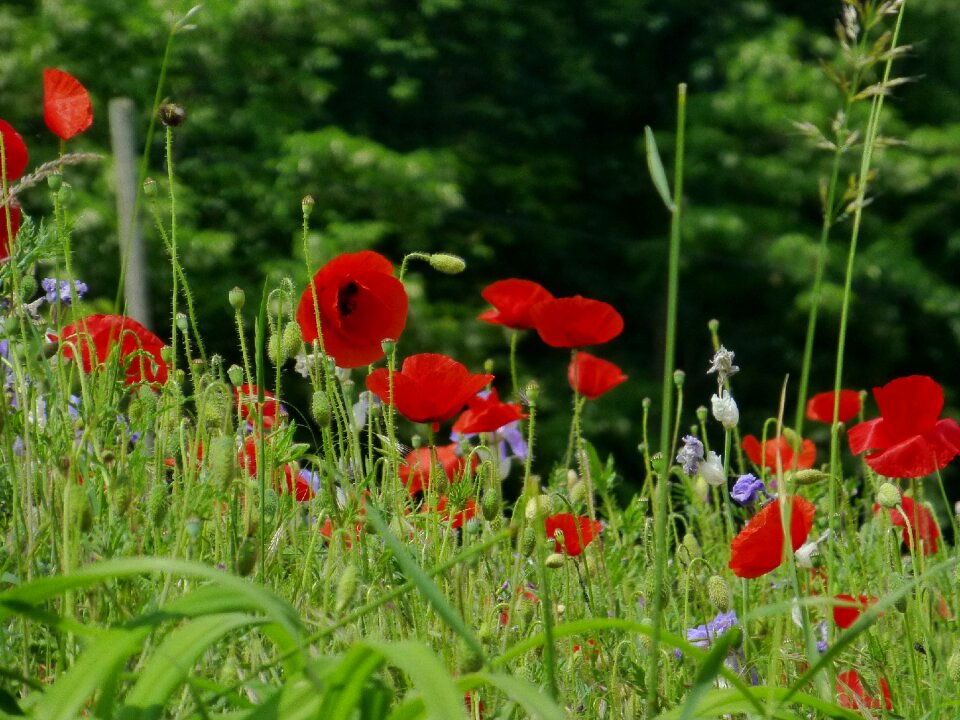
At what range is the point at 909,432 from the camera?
3.88ft

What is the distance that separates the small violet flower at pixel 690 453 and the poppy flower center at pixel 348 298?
0.38 meters

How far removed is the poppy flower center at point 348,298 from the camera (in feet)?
3.87

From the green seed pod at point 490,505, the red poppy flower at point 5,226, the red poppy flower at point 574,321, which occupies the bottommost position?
the green seed pod at point 490,505

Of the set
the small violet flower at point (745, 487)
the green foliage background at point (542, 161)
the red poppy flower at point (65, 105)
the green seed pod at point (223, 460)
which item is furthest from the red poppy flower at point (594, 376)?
the green foliage background at point (542, 161)

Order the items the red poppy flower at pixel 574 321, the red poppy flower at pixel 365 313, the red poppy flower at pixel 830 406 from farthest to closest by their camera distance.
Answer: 1. the red poppy flower at pixel 830 406
2. the red poppy flower at pixel 574 321
3. the red poppy flower at pixel 365 313

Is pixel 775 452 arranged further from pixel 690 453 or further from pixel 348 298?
pixel 348 298

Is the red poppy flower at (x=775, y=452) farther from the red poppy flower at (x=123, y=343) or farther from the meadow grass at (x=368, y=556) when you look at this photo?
the red poppy flower at (x=123, y=343)

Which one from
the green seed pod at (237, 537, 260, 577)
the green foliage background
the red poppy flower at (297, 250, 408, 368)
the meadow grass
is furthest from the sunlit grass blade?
the green foliage background

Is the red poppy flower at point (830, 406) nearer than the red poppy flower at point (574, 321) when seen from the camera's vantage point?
No

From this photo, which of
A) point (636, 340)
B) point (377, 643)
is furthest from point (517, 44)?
point (377, 643)

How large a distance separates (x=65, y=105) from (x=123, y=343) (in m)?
0.24

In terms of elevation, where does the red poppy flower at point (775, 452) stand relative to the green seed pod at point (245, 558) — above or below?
below

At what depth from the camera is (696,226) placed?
30.2 feet

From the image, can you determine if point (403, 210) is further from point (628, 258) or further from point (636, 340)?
point (636, 340)
